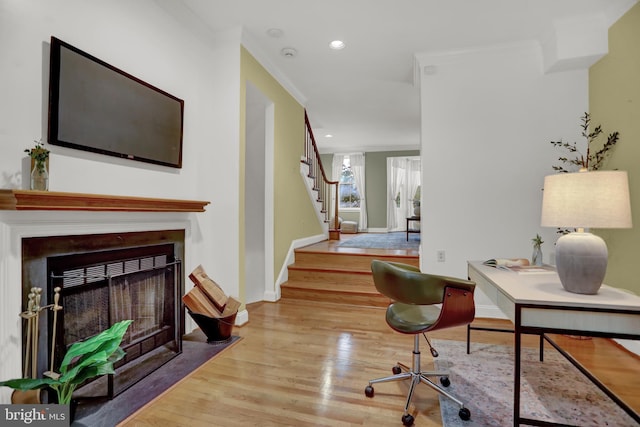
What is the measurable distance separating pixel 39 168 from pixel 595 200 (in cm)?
285

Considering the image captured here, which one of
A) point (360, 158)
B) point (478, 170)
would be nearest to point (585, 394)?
point (478, 170)

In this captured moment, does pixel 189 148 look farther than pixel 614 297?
Yes

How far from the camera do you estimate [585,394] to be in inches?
78.1

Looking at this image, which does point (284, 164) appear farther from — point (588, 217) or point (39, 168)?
point (588, 217)

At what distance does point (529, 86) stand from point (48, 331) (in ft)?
15.1

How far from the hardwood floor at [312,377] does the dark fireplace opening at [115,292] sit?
1.41ft

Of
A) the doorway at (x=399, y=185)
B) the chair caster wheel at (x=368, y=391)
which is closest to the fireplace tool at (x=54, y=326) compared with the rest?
the chair caster wheel at (x=368, y=391)

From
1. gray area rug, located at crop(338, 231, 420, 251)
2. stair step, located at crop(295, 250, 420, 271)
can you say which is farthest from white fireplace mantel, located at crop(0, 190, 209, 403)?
gray area rug, located at crop(338, 231, 420, 251)

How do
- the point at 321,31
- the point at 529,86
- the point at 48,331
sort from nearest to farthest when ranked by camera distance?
1. the point at 48,331
2. the point at 321,31
3. the point at 529,86

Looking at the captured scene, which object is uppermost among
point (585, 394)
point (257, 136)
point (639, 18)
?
point (639, 18)

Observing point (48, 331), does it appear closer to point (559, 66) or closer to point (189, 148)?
point (189, 148)

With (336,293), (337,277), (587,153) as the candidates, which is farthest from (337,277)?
(587,153)

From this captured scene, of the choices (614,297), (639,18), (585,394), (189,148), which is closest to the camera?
(614,297)

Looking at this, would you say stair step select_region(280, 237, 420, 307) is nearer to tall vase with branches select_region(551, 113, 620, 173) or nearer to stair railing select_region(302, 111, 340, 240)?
stair railing select_region(302, 111, 340, 240)
